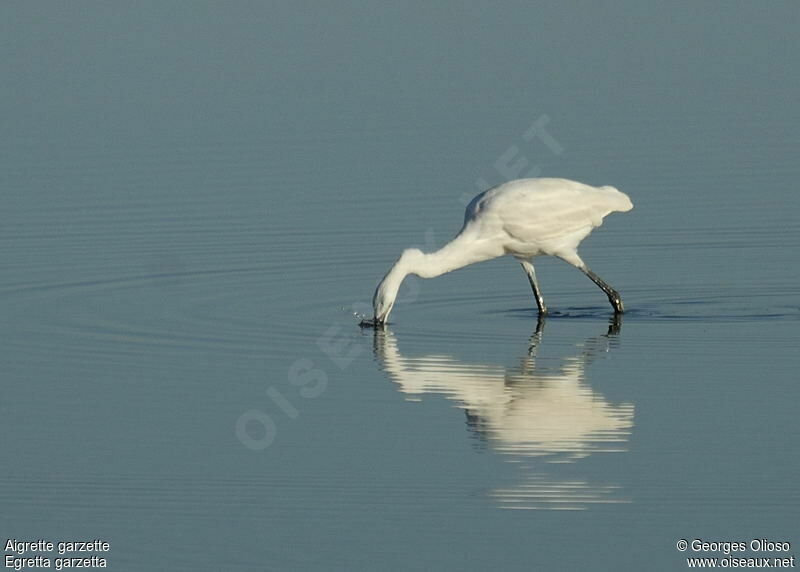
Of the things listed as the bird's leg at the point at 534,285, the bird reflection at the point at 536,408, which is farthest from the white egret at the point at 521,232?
the bird reflection at the point at 536,408

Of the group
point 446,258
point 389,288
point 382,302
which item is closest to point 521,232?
point 446,258

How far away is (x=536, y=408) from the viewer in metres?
18.7

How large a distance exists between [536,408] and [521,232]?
476 centimetres

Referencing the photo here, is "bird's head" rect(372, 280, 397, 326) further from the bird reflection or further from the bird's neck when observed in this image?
the bird's neck

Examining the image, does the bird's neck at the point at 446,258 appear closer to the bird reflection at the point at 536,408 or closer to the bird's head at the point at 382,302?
the bird's head at the point at 382,302

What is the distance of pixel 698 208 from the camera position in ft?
94.0

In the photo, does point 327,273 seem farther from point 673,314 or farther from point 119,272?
point 673,314

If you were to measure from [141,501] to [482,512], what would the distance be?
259 cm

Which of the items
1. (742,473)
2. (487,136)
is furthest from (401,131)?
(742,473)

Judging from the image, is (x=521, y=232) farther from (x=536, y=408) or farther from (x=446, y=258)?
(x=536, y=408)

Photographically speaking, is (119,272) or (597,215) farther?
(119,272)

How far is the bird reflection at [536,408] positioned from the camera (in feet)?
51.6

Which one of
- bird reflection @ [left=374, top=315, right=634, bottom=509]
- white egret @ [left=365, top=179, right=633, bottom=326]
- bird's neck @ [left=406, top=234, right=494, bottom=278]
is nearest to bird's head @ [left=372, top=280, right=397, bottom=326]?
white egret @ [left=365, top=179, right=633, bottom=326]

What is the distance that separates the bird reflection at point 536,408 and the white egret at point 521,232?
0.82 m
